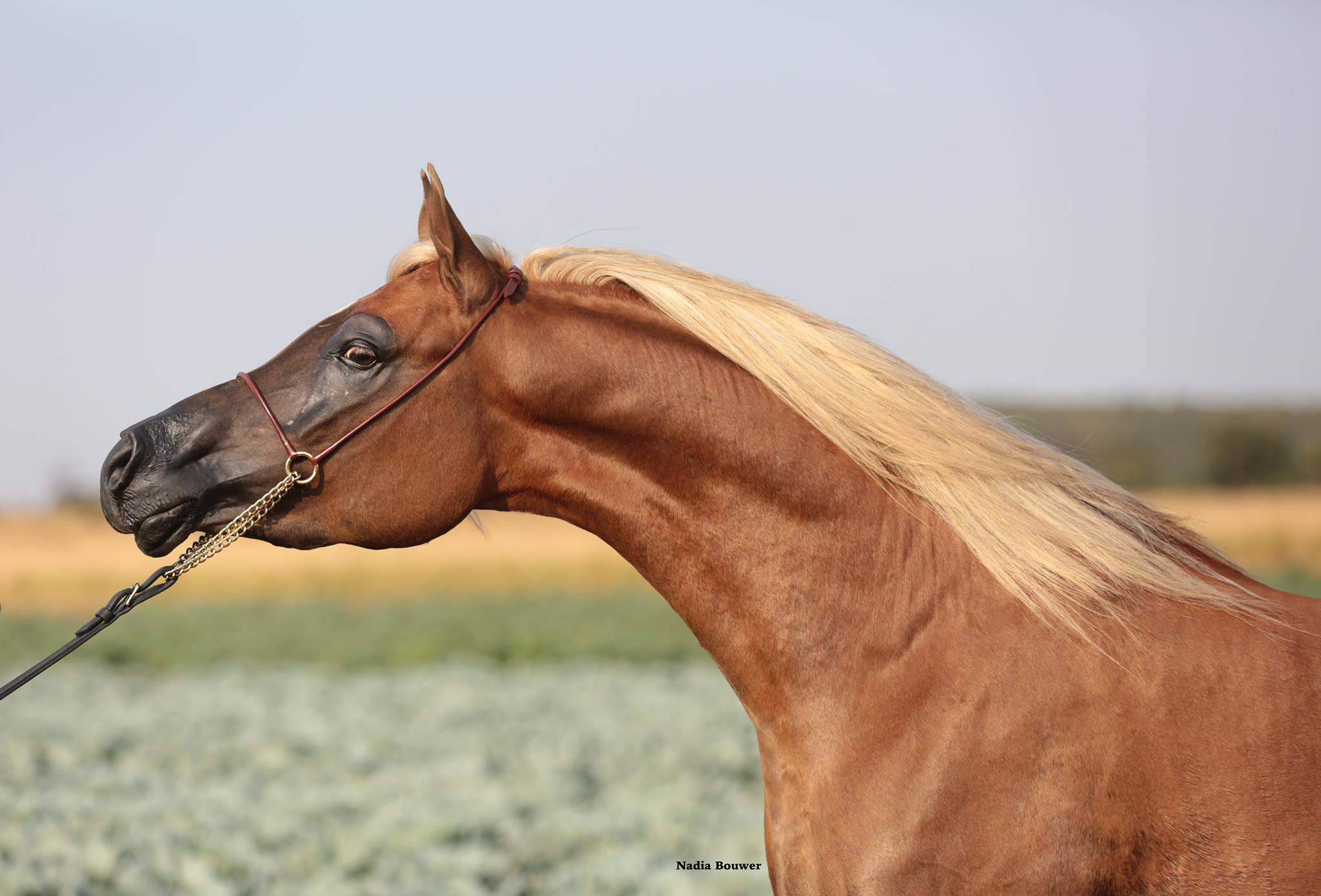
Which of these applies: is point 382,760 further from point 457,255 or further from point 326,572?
point 326,572

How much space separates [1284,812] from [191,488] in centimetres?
288

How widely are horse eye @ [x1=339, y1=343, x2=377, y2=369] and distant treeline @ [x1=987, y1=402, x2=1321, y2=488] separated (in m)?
52.2

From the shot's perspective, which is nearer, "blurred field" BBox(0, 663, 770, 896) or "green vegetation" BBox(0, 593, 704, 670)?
"blurred field" BBox(0, 663, 770, 896)

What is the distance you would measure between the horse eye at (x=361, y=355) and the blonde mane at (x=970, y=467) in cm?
71

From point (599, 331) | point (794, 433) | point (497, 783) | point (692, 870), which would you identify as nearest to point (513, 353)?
point (599, 331)

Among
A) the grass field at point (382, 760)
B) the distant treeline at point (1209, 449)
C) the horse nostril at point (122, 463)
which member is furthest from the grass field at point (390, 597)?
the distant treeline at point (1209, 449)

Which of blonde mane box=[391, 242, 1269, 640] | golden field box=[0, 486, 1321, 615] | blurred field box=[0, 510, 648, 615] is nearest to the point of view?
blonde mane box=[391, 242, 1269, 640]

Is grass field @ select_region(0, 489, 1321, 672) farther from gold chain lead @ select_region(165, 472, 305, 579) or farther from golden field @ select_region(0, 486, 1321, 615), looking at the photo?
gold chain lead @ select_region(165, 472, 305, 579)

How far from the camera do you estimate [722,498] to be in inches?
114

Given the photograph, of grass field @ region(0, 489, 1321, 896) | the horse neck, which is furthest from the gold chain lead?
grass field @ region(0, 489, 1321, 896)

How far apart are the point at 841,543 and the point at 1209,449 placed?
72540 millimetres

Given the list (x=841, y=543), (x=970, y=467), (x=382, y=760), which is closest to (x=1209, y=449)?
(x=382, y=760)

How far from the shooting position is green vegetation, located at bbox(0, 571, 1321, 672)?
19.3 metres

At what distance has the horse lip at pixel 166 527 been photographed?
2.94 meters
